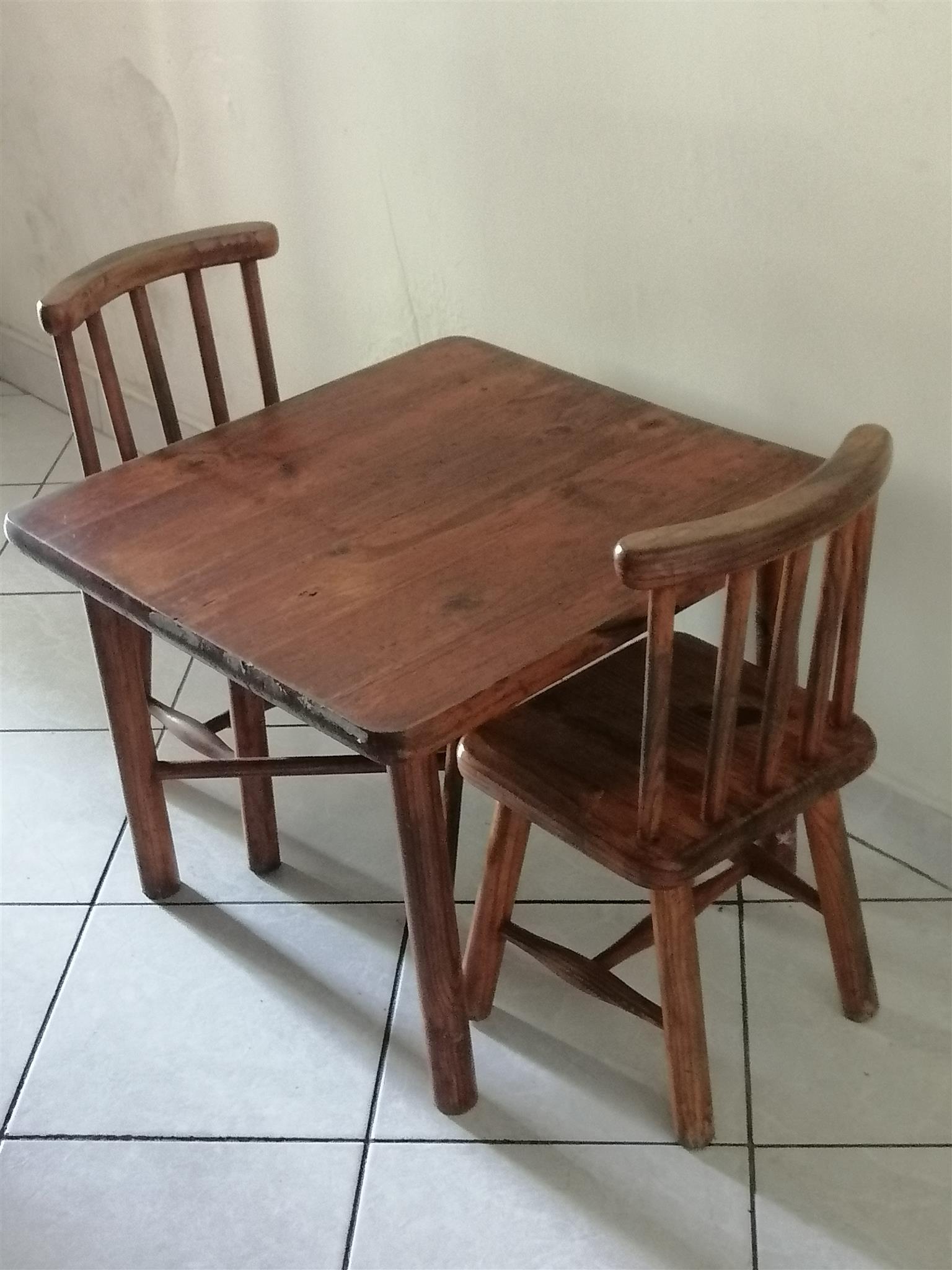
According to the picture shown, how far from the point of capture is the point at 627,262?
2025 mm

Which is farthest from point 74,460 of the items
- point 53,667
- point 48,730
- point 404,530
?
point 404,530

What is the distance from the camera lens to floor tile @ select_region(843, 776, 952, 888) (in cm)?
204

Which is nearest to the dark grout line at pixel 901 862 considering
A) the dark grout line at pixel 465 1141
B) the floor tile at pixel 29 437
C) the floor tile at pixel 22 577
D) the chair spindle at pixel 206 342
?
the dark grout line at pixel 465 1141

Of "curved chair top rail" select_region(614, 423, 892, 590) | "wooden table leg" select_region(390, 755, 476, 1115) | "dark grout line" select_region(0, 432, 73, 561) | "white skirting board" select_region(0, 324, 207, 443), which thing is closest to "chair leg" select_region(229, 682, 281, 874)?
"wooden table leg" select_region(390, 755, 476, 1115)

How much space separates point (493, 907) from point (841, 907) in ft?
1.42

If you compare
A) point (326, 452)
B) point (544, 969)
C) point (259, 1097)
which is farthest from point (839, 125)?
point (259, 1097)

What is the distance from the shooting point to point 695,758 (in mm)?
1595

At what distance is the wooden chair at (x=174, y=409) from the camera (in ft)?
5.95

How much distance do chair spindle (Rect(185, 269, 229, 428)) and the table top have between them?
0.55 ft

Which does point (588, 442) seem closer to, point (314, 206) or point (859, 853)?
point (859, 853)

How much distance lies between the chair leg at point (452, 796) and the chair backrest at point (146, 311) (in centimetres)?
57

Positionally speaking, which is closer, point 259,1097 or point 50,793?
point 259,1097

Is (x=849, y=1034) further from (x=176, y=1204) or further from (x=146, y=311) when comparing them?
(x=146, y=311)

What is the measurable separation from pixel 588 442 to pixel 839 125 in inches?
18.8
